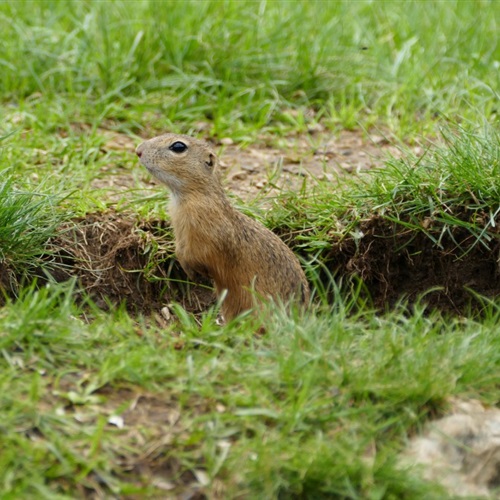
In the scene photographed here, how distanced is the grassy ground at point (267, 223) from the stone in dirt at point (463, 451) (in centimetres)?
8

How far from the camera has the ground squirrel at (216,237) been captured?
218 inches

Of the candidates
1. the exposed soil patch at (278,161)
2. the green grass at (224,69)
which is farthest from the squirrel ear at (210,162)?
the green grass at (224,69)

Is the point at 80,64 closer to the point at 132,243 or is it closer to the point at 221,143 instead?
the point at 221,143

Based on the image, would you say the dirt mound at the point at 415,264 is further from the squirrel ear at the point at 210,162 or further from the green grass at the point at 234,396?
the green grass at the point at 234,396

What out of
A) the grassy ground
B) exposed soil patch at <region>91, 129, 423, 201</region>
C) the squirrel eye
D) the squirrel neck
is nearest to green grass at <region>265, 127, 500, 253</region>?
the grassy ground

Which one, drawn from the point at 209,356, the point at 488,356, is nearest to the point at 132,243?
the point at 209,356

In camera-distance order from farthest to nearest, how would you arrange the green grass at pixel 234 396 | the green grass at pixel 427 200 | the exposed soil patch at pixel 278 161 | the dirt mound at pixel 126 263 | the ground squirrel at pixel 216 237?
the exposed soil patch at pixel 278 161, the dirt mound at pixel 126 263, the green grass at pixel 427 200, the ground squirrel at pixel 216 237, the green grass at pixel 234 396

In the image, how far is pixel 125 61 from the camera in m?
7.64

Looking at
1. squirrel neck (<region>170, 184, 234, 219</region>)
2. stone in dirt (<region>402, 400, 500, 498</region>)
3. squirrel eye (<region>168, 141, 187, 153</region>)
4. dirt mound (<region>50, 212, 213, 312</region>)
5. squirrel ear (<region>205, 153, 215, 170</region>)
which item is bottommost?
dirt mound (<region>50, 212, 213, 312</region>)

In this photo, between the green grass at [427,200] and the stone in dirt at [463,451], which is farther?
the green grass at [427,200]

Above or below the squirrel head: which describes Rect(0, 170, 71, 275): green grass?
below

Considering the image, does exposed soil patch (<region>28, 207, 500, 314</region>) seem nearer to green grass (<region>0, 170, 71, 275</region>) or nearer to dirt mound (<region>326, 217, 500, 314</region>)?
dirt mound (<region>326, 217, 500, 314</region>)

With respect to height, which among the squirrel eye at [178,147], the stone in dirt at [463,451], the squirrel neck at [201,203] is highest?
the squirrel eye at [178,147]

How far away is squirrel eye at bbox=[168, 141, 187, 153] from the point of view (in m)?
5.73
